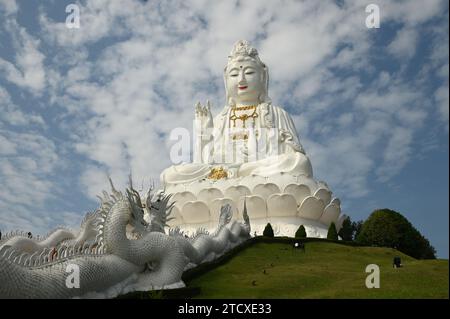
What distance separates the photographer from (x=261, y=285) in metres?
10.3

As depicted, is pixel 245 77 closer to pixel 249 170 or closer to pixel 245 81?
pixel 245 81

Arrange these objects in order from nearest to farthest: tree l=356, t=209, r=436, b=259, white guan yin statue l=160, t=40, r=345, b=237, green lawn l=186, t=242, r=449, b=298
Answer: green lawn l=186, t=242, r=449, b=298 < tree l=356, t=209, r=436, b=259 < white guan yin statue l=160, t=40, r=345, b=237

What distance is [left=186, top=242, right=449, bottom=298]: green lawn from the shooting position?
945 centimetres

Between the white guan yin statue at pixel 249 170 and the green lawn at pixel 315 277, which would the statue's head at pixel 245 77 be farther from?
the green lawn at pixel 315 277

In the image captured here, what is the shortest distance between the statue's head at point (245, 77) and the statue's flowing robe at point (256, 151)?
0.88 meters

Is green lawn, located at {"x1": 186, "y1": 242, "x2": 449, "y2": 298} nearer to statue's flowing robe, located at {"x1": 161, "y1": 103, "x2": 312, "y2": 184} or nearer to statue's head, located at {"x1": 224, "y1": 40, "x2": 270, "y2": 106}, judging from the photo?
statue's flowing robe, located at {"x1": 161, "y1": 103, "x2": 312, "y2": 184}

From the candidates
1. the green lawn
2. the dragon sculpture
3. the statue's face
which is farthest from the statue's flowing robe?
the dragon sculpture

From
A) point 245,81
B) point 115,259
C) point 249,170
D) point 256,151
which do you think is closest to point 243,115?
point 245,81

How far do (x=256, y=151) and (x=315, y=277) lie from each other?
1421cm

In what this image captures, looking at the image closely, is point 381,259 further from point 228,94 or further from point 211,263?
point 228,94

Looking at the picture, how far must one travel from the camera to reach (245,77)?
89.6ft

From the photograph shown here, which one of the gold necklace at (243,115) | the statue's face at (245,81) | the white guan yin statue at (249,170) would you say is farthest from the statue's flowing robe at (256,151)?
the statue's face at (245,81)
